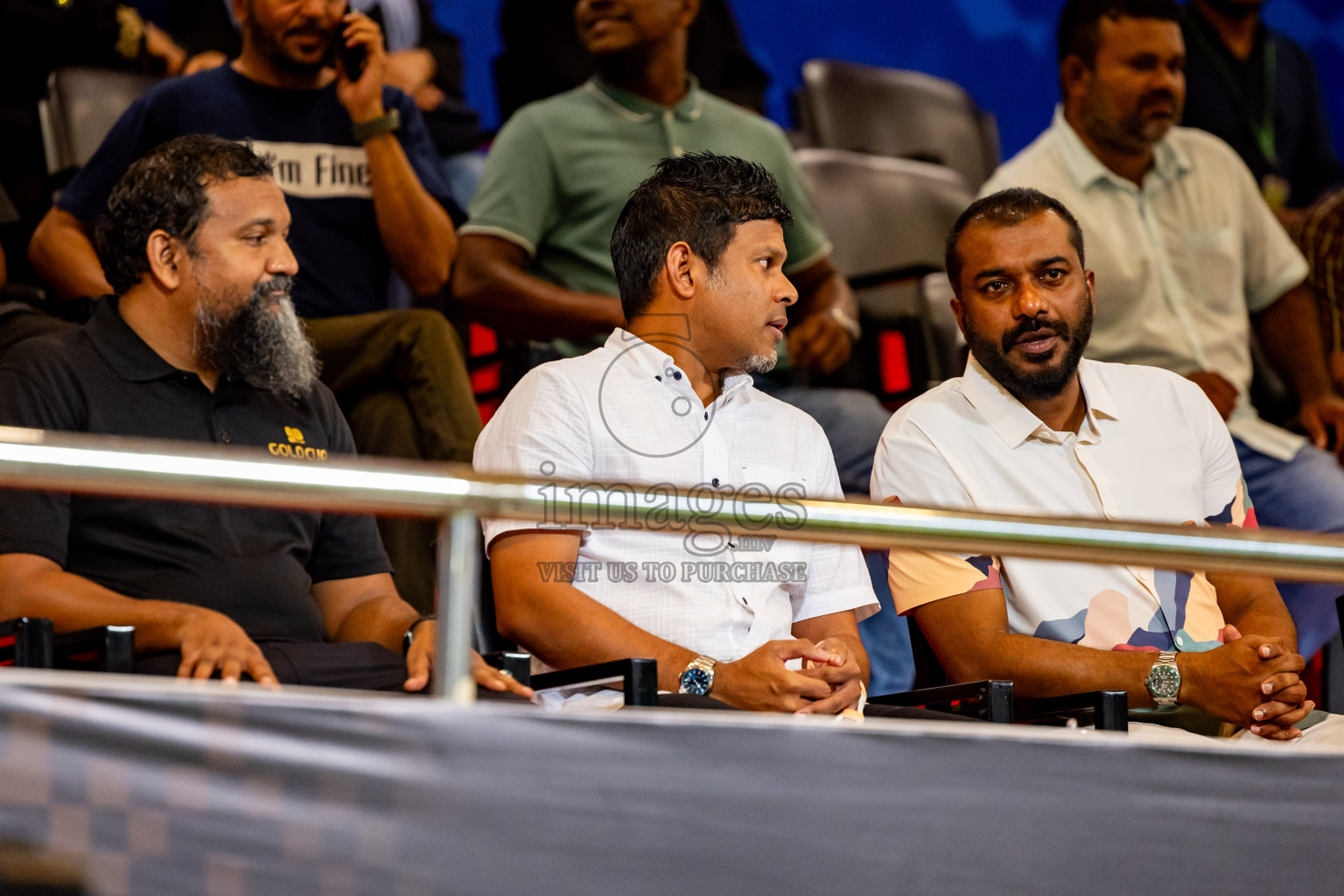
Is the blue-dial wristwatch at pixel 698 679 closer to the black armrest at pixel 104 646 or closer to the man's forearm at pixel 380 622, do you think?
the man's forearm at pixel 380 622

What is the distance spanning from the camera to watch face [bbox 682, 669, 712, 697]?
1.81 m

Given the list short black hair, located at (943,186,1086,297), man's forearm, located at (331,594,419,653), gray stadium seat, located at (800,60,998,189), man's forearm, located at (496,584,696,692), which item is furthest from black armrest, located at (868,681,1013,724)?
gray stadium seat, located at (800,60,998,189)

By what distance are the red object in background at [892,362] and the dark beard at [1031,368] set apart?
1148 mm

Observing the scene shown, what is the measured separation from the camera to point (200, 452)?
1.19 m

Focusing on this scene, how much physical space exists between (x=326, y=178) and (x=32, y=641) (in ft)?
5.39

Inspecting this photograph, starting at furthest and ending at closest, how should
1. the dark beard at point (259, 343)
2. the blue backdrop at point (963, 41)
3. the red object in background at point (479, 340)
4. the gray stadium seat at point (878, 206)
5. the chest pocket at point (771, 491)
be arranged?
1. the blue backdrop at point (963, 41)
2. the gray stadium seat at point (878, 206)
3. the red object in background at point (479, 340)
4. the dark beard at point (259, 343)
5. the chest pocket at point (771, 491)

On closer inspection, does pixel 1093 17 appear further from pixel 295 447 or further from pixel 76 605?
pixel 76 605

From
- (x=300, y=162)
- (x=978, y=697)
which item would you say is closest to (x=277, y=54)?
(x=300, y=162)

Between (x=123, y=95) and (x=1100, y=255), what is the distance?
2.25 meters

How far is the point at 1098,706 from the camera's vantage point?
1716 mm

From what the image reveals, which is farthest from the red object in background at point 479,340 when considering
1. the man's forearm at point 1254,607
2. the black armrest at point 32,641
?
the black armrest at point 32,641

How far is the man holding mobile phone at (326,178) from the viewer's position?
2.69m

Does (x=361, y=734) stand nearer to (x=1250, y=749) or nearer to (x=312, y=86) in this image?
(x=1250, y=749)

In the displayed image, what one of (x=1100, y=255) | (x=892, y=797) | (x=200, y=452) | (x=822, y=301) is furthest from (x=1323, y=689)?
(x=200, y=452)
